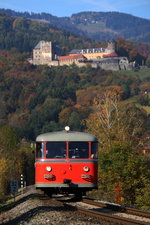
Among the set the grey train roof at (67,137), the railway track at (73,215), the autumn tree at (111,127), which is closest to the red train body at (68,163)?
the grey train roof at (67,137)

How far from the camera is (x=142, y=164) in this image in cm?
3894

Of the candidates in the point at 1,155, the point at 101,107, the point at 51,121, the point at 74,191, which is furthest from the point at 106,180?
the point at 51,121

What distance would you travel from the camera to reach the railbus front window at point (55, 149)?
19719 mm

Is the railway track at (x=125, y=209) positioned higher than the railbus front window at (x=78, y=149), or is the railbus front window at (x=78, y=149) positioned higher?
the railbus front window at (x=78, y=149)

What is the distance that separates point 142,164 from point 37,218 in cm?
2405

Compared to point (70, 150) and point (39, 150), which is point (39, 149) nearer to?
point (39, 150)

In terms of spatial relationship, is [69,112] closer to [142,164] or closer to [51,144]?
[142,164]

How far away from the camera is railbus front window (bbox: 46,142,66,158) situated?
19.7m

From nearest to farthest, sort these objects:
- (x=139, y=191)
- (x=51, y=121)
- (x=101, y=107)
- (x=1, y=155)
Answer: (x=139, y=191)
(x=101, y=107)
(x=1, y=155)
(x=51, y=121)

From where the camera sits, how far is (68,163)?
64.3 ft

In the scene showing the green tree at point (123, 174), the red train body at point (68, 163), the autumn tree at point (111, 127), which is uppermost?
the red train body at point (68, 163)

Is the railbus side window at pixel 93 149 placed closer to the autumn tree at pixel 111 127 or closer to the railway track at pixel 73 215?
the railway track at pixel 73 215

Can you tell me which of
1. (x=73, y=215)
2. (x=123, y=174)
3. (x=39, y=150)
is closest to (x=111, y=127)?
(x=123, y=174)

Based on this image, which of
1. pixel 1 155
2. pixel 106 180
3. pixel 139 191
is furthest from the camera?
pixel 1 155
